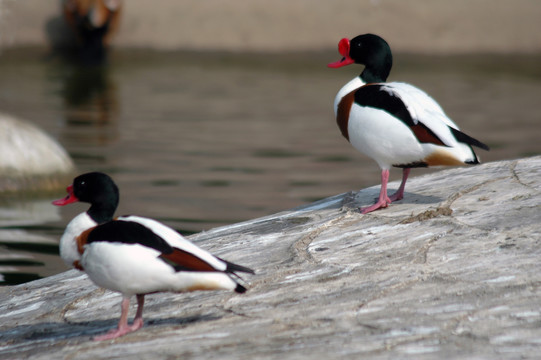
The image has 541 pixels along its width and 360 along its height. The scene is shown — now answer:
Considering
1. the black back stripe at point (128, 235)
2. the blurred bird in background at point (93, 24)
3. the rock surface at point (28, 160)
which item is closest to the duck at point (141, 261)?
the black back stripe at point (128, 235)

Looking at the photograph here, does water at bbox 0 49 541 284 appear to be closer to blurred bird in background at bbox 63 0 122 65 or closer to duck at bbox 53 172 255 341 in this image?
blurred bird in background at bbox 63 0 122 65

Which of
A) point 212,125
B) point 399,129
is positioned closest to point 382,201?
point 399,129

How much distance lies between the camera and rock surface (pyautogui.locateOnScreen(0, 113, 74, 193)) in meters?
9.10

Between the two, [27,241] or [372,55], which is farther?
[27,241]

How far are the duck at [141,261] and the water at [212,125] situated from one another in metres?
2.76

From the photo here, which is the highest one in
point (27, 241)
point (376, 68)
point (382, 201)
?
point (376, 68)

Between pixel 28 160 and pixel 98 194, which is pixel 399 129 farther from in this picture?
pixel 28 160

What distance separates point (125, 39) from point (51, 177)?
8.65m

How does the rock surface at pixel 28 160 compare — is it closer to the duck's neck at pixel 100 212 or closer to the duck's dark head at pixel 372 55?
the duck's dark head at pixel 372 55

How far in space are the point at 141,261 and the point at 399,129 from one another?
194cm

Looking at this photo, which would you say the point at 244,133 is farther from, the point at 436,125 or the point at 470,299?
the point at 470,299

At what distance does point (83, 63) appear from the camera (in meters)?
17.2

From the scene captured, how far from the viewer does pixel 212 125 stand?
13203 mm

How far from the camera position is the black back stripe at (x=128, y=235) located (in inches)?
142
